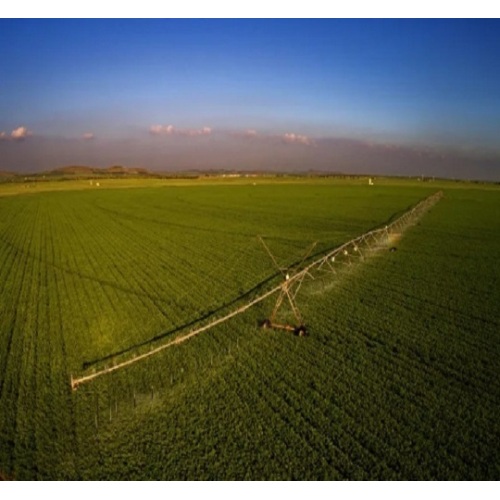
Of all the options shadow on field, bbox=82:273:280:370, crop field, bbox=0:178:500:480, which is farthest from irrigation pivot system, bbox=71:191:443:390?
shadow on field, bbox=82:273:280:370

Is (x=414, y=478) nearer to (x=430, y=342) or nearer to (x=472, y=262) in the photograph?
(x=430, y=342)

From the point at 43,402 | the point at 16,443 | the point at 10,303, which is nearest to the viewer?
the point at 16,443

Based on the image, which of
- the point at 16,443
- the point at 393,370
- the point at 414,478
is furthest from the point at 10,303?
the point at 414,478

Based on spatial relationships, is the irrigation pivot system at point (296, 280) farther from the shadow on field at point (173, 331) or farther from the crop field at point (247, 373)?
the shadow on field at point (173, 331)

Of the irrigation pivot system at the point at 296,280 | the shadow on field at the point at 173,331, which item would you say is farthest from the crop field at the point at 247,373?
the irrigation pivot system at the point at 296,280

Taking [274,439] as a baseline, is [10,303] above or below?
above
